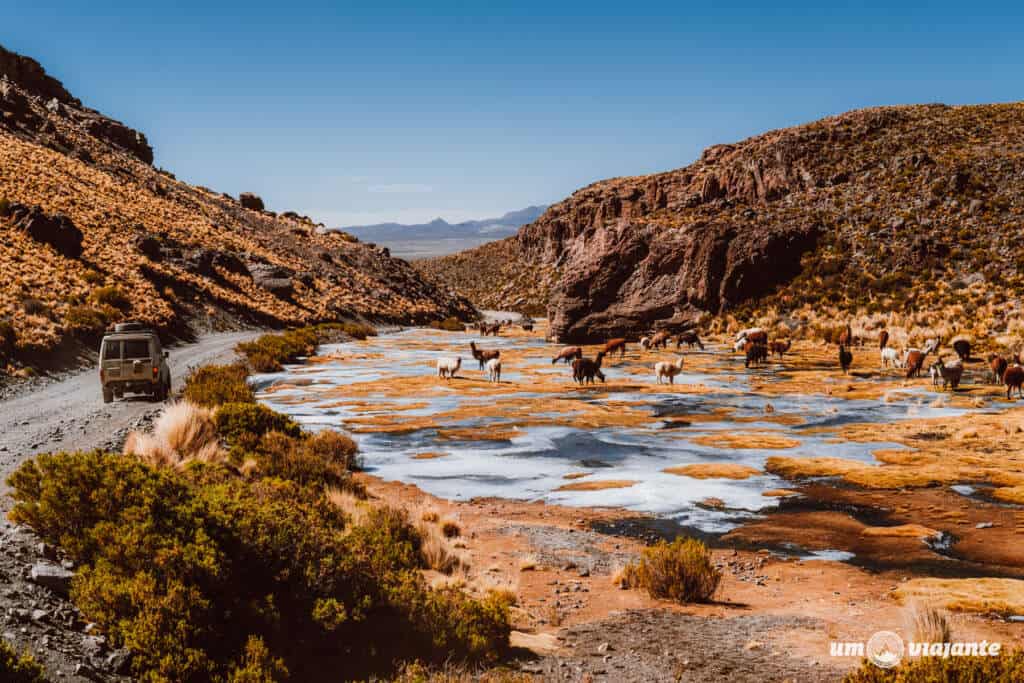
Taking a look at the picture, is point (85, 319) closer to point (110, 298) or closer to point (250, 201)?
point (110, 298)

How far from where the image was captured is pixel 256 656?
17.4 feet

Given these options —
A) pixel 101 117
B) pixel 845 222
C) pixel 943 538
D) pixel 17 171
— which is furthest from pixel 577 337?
pixel 101 117

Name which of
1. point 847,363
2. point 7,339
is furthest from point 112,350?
point 847,363

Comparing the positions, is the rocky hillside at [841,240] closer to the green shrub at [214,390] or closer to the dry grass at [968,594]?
the green shrub at [214,390]

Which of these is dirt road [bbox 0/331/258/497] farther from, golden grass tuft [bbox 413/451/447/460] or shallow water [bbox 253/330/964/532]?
golden grass tuft [bbox 413/451/447/460]

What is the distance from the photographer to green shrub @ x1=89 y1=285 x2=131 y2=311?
41750 mm

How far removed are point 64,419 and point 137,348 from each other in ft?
12.2

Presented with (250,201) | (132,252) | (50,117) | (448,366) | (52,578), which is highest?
(50,117)

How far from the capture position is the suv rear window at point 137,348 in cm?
1947

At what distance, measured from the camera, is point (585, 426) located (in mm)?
19812

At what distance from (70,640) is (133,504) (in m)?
1.59

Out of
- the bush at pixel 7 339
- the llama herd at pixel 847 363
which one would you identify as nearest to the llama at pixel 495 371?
the llama herd at pixel 847 363

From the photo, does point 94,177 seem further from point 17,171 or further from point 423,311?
point 423,311

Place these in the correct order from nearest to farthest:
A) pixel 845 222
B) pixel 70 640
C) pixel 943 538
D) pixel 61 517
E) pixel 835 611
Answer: pixel 70 640 < pixel 61 517 < pixel 835 611 < pixel 943 538 < pixel 845 222
